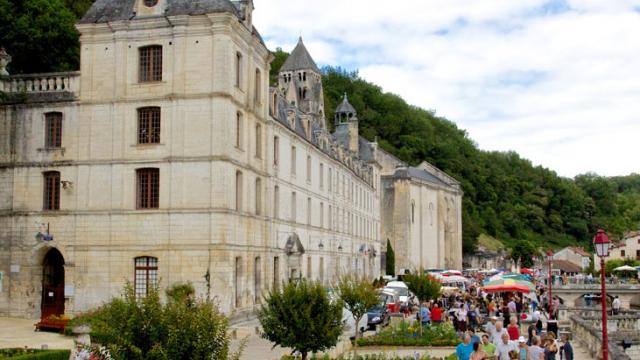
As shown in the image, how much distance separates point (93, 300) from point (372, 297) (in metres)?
13.6

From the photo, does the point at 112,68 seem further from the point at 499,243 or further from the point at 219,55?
the point at 499,243

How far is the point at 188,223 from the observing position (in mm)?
31500

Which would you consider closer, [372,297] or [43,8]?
[372,297]

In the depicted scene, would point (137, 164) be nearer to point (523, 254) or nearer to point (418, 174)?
point (418, 174)

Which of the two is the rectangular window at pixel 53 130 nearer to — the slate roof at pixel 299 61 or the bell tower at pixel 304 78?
the bell tower at pixel 304 78

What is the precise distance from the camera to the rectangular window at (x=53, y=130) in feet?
110

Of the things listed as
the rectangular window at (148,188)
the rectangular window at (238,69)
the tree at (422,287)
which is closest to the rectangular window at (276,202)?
the rectangular window at (238,69)

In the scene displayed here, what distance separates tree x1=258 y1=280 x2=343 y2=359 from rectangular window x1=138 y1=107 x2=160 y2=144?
1498cm

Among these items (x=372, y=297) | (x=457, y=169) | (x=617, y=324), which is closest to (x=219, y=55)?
(x=372, y=297)

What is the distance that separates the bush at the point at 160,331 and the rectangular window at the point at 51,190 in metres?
23.5

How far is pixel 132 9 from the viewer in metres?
32.9

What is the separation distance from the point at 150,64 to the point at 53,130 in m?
5.41

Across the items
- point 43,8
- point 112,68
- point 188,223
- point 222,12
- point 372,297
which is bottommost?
point 372,297

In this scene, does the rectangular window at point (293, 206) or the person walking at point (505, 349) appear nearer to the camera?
the person walking at point (505, 349)
